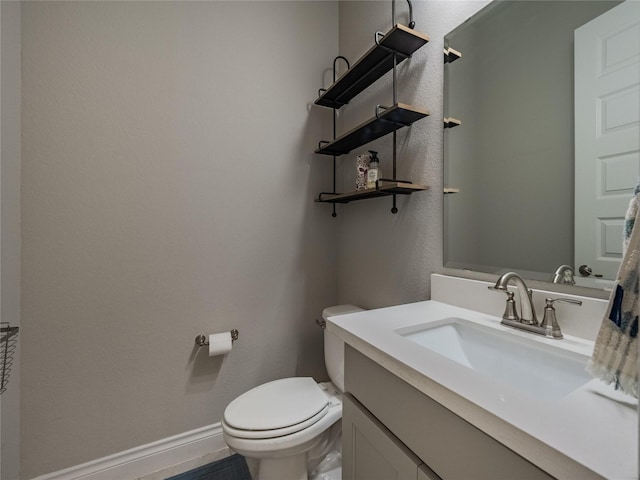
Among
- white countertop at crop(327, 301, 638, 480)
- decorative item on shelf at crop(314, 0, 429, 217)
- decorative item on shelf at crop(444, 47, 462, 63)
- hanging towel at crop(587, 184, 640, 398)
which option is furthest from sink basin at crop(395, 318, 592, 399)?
decorative item on shelf at crop(444, 47, 462, 63)

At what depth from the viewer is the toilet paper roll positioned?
128 cm

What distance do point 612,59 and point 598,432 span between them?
2.63 ft

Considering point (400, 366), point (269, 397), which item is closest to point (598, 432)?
point (400, 366)

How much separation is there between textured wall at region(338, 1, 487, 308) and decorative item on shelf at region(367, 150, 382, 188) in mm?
66

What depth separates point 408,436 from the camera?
54cm

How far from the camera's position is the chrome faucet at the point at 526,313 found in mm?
661

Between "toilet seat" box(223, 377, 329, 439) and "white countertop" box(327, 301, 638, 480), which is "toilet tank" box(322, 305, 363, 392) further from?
"white countertop" box(327, 301, 638, 480)

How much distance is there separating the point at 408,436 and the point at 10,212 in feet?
4.78

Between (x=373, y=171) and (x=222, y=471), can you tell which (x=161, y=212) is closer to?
(x=373, y=171)

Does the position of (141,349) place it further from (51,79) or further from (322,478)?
(51,79)

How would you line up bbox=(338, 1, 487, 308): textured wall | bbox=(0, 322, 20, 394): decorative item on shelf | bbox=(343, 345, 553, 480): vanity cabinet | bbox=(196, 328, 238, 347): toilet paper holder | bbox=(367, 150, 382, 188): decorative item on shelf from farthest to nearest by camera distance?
bbox=(196, 328, 238, 347): toilet paper holder, bbox=(367, 150, 382, 188): decorative item on shelf, bbox=(338, 1, 487, 308): textured wall, bbox=(0, 322, 20, 394): decorative item on shelf, bbox=(343, 345, 553, 480): vanity cabinet

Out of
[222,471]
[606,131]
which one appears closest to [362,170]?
[606,131]

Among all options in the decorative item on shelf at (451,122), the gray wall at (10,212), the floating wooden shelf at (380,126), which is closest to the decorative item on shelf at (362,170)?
the floating wooden shelf at (380,126)

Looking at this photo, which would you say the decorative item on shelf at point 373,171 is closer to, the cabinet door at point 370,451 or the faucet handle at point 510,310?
the faucet handle at point 510,310
